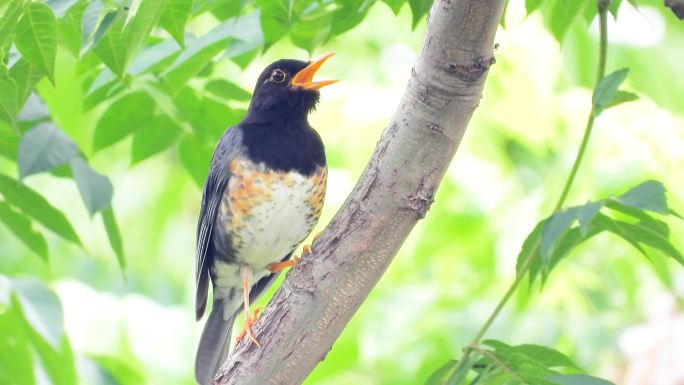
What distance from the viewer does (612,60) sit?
6578 mm

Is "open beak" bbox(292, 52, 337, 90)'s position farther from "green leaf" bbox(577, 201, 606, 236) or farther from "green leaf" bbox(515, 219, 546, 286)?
"green leaf" bbox(577, 201, 606, 236)

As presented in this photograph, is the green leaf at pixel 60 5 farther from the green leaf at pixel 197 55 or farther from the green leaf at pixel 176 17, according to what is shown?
the green leaf at pixel 197 55

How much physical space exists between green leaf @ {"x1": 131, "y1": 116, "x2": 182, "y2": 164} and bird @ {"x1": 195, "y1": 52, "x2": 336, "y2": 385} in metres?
0.38

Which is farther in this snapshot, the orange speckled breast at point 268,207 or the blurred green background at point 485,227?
the blurred green background at point 485,227

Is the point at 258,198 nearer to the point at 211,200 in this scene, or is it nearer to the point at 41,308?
the point at 211,200

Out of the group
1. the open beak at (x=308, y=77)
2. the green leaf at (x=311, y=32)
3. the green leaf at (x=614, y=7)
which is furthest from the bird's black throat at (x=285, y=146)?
the green leaf at (x=614, y=7)

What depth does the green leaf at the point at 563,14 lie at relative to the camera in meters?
2.94

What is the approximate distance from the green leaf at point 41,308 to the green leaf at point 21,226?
130mm

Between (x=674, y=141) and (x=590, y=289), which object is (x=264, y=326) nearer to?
(x=674, y=141)

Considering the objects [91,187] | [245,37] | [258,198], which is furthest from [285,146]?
[91,187]

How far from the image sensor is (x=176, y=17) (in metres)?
2.47

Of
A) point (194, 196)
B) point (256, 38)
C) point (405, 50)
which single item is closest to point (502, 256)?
point (405, 50)

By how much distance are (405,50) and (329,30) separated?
339cm

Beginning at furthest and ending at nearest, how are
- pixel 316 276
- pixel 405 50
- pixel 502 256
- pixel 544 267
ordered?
pixel 405 50 < pixel 502 256 < pixel 316 276 < pixel 544 267
